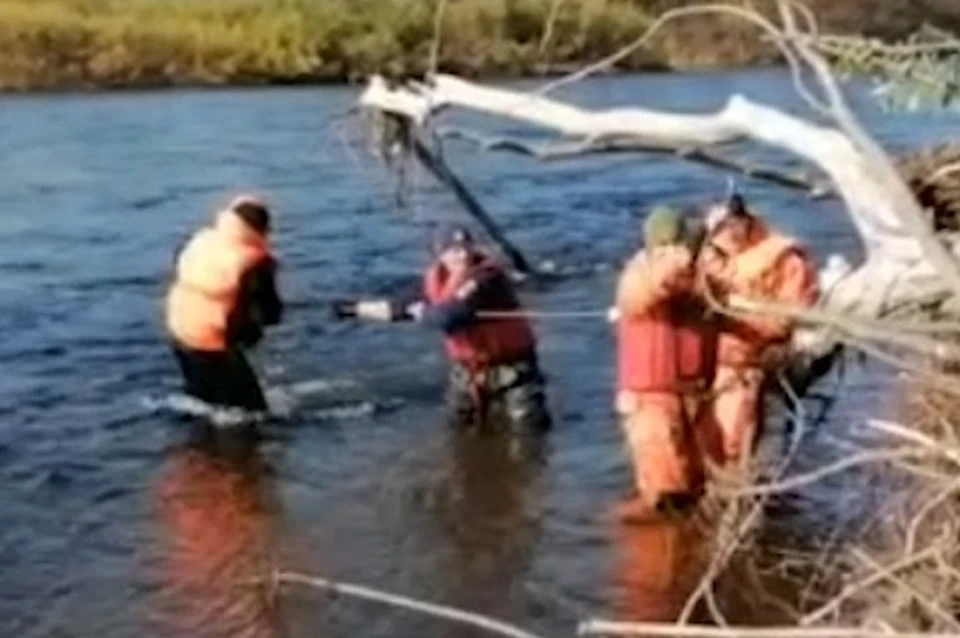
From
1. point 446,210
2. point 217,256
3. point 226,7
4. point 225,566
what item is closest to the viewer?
point 225,566

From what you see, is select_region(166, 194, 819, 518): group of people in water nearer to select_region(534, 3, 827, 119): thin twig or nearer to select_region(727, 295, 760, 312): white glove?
select_region(534, 3, 827, 119): thin twig

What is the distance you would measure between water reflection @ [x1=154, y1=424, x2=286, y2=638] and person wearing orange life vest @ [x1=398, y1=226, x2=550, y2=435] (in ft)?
4.06

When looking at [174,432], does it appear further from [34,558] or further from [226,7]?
[226,7]

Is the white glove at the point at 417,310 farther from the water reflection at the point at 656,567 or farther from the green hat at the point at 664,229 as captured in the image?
the green hat at the point at 664,229

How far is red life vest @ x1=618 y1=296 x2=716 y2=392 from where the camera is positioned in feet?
39.9

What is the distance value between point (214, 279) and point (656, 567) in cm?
362

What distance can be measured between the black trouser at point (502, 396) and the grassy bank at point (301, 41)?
2397cm

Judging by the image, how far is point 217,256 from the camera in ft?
49.2

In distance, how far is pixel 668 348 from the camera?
40.1 feet

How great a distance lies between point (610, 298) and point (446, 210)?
505cm

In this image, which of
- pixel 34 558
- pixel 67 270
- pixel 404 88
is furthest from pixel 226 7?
pixel 34 558

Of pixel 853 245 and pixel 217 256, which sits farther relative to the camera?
pixel 853 245

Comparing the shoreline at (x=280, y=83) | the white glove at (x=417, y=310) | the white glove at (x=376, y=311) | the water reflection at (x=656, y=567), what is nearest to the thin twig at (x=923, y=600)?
the water reflection at (x=656, y=567)

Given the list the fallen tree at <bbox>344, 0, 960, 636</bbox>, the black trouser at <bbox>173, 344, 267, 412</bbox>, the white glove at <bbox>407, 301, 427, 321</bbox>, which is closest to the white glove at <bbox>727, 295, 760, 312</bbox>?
the fallen tree at <bbox>344, 0, 960, 636</bbox>
